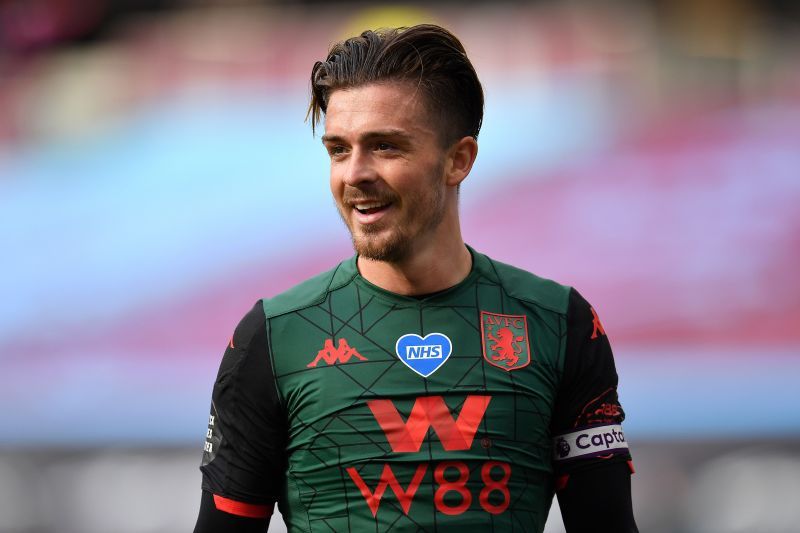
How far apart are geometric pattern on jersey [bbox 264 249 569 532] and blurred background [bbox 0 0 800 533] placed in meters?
4.41

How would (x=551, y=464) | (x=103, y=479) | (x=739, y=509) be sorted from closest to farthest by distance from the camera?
(x=551, y=464) → (x=739, y=509) → (x=103, y=479)

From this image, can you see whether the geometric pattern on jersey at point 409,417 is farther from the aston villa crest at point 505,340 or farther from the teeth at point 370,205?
the teeth at point 370,205

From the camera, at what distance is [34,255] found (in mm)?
7836

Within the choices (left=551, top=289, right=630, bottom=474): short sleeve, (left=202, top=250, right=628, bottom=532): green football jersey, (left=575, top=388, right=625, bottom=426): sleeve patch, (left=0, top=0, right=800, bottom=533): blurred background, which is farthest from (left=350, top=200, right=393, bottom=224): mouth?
(left=0, top=0, right=800, bottom=533): blurred background

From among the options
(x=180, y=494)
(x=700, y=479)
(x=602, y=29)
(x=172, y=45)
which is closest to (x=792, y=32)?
(x=602, y=29)

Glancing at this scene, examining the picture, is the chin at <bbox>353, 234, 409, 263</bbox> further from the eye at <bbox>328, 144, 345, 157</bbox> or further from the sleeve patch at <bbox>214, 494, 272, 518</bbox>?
the sleeve patch at <bbox>214, 494, 272, 518</bbox>

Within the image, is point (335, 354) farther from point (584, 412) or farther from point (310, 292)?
point (584, 412)

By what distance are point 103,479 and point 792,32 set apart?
5.21 metres

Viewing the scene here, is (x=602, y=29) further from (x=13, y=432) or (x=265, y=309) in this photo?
(x=265, y=309)

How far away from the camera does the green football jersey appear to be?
2518mm

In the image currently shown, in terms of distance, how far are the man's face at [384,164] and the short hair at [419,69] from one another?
3 centimetres

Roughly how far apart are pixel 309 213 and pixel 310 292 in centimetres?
483

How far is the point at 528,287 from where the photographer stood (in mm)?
2783

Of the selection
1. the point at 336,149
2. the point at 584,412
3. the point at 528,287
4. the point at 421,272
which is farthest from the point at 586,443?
the point at 336,149
